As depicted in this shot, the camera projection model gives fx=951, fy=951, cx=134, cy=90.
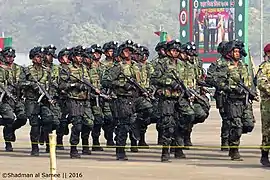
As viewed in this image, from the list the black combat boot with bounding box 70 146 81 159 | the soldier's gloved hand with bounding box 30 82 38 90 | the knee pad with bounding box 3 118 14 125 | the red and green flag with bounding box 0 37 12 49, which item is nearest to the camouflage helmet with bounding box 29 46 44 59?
the soldier's gloved hand with bounding box 30 82 38 90

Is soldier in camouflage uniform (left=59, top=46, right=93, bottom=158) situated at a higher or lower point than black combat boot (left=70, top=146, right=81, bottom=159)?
higher

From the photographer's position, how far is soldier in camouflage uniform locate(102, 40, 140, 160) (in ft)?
51.5

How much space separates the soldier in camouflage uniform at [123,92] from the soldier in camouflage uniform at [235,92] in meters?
1.51

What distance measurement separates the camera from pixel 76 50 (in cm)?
1644

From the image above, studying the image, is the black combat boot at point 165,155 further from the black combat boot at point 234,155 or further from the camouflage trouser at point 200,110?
the camouflage trouser at point 200,110

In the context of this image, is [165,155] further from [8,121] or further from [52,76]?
[8,121]

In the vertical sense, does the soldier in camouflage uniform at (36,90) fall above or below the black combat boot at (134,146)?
above

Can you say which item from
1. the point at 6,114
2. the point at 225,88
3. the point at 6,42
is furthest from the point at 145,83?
the point at 6,42

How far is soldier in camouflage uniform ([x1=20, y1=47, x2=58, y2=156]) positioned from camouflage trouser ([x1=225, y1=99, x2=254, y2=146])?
3.42 meters

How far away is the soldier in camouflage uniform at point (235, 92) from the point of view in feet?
49.9

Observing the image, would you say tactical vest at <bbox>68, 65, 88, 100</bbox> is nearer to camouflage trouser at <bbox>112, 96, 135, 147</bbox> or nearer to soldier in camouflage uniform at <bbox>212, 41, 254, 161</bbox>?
camouflage trouser at <bbox>112, 96, 135, 147</bbox>

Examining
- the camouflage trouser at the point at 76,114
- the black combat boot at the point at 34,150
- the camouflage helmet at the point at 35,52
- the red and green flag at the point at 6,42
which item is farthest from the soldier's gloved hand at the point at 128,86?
the red and green flag at the point at 6,42

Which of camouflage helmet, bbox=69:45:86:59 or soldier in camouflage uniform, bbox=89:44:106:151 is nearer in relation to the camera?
camouflage helmet, bbox=69:45:86:59

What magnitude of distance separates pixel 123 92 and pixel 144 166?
4.70ft
